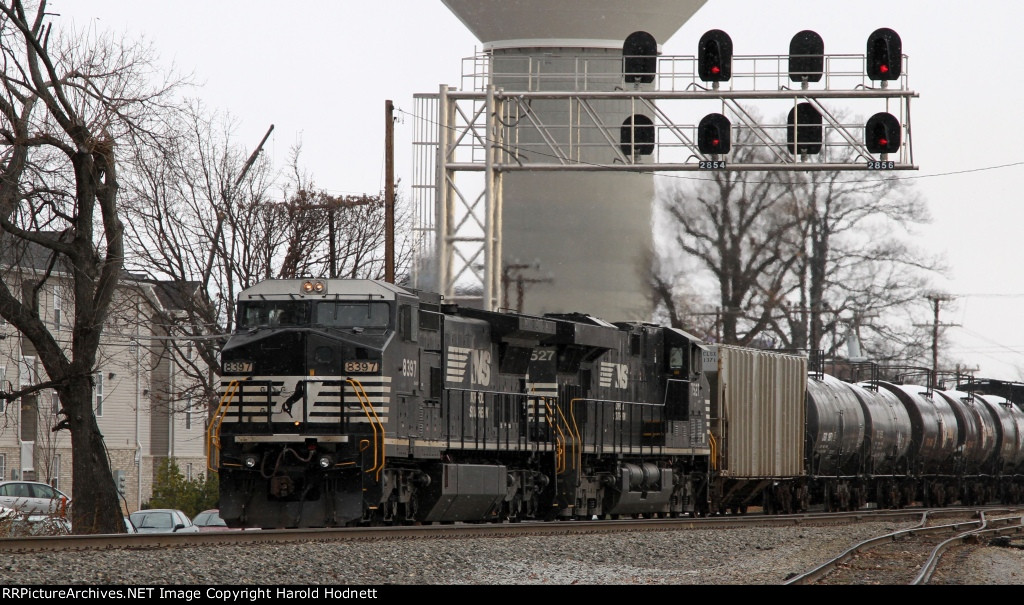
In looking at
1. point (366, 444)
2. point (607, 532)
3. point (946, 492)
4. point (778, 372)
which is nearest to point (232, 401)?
point (366, 444)

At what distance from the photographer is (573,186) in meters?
50.5

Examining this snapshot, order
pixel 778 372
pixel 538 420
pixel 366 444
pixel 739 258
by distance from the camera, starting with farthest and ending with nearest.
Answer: pixel 739 258 → pixel 778 372 → pixel 538 420 → pixel 366 444

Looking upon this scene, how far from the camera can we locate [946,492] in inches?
1641

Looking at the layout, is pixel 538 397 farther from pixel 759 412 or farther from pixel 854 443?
pixel 854 443

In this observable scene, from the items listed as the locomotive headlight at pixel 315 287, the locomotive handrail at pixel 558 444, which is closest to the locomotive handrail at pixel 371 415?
the locomotive headlight at pixel 315 287

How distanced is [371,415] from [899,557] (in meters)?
7.21

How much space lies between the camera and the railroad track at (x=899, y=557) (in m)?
14.8

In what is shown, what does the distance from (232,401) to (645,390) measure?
10013mm

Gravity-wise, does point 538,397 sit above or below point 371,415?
above

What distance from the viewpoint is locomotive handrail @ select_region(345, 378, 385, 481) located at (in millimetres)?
18591

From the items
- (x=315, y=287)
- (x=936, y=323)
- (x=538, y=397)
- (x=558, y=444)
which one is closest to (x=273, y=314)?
(x=315, y=287)

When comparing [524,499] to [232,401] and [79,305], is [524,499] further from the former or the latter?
[79,305]

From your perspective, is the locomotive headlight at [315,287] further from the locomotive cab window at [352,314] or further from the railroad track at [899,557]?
the railroad track at [899,557]

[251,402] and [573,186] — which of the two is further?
[573,186]
